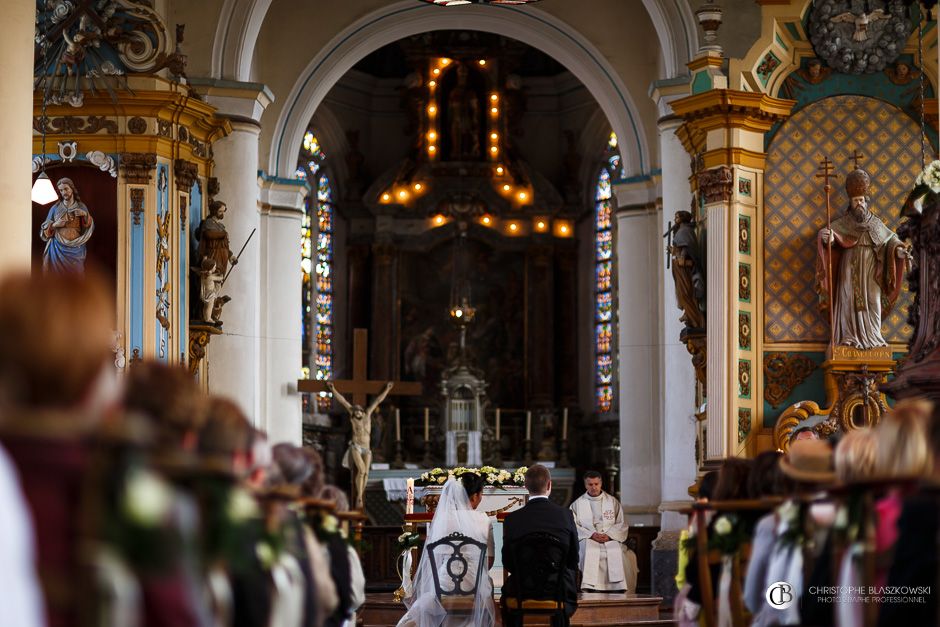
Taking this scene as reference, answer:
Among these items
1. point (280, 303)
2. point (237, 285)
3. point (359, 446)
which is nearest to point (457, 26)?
point (280, 303)

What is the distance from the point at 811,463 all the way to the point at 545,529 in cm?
469

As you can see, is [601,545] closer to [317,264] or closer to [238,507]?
[317,264]

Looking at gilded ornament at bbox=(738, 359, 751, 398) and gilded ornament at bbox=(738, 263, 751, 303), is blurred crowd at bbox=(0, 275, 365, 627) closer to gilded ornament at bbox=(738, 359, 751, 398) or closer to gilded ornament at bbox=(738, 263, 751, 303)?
gilded ornament at bbox=(738, 359, 751, 398)

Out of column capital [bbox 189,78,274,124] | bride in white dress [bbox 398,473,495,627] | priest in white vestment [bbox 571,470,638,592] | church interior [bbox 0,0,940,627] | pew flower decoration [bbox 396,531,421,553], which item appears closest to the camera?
church interior [bbox 0,0,940,627]

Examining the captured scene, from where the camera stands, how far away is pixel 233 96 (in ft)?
56.3

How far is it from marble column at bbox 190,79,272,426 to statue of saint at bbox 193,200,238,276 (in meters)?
1.25

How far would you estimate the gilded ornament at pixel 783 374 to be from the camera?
1420 cm

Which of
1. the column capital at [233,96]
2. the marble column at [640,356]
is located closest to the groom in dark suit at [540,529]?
the column capital at [233,96]

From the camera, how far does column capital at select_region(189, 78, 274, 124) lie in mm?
17078

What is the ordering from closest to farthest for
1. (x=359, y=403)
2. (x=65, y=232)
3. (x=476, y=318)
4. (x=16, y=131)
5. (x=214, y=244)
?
(x=16, y=131) → (x=65, y=232) → (x=214, y=244) → (x=359, y=403) → (x=476, y=318)

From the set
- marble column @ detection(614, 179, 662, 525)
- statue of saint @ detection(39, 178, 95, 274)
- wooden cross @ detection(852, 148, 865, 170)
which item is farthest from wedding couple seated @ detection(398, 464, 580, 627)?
marble column @ detection(614, 179, 662, 525)

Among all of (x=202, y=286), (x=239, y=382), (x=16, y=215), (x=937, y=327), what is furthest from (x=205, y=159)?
(x=937, y=327)

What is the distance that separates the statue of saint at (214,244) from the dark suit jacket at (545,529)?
6287 mm

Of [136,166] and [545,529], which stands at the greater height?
[136,166]
